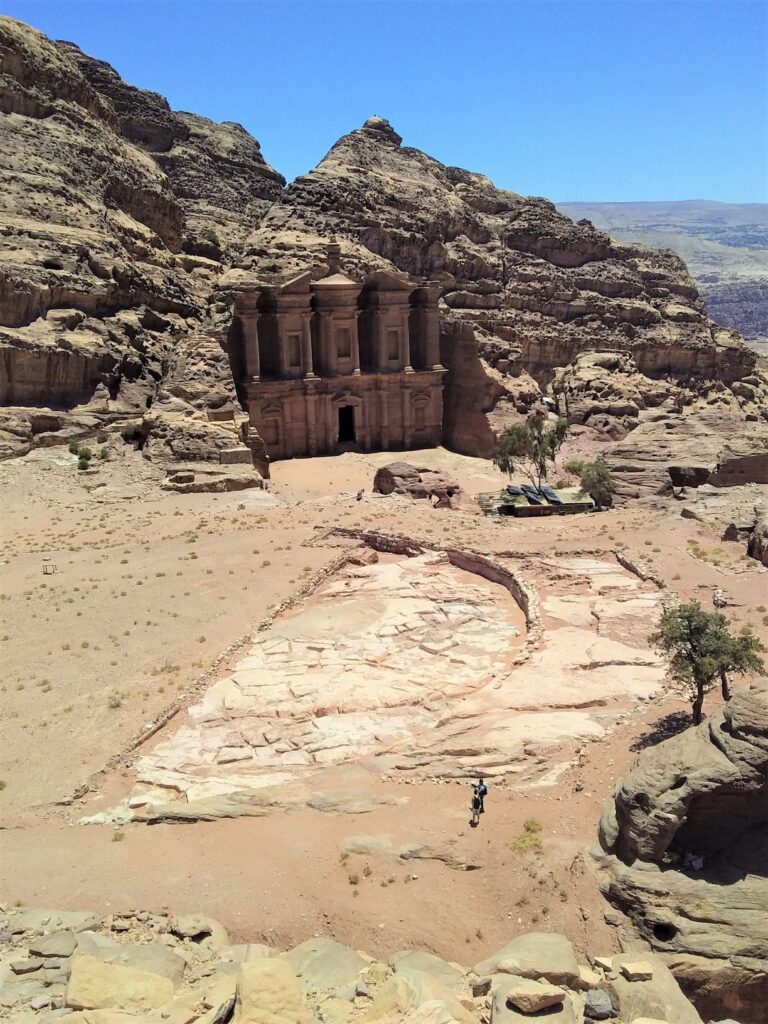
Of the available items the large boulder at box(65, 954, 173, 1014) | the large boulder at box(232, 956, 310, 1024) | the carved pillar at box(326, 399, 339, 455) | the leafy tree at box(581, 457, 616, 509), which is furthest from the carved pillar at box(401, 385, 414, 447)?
the large boulder at box(232, 956, 310, 1024)

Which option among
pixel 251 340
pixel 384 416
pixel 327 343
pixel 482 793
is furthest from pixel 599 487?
pixel 482 793

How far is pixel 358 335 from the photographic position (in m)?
55.7

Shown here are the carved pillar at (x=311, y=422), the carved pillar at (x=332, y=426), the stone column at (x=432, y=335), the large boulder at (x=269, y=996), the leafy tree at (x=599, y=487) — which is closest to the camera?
the large boulder at (x=269, y=996)

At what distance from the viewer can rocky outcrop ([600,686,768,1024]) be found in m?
11.0

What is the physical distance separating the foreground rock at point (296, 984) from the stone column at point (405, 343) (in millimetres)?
47359

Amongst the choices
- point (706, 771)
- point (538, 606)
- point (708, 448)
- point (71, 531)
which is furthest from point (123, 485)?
point (706, 771)

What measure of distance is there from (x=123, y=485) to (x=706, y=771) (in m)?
31.4

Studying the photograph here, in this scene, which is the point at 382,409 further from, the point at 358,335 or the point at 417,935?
the point at 417,935

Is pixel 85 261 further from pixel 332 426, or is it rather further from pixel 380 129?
pixel 380 129

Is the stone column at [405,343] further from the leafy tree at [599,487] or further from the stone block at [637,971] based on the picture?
the stone block at [637,971]

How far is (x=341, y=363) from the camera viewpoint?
54.5m

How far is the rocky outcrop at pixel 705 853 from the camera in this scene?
11.0 m

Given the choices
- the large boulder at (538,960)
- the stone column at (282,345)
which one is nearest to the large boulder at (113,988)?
the large boulder at (538,960)

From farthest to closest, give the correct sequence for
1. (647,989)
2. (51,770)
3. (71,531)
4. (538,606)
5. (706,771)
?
(71,531) → (538,606) → (51,770) → (706,771) → (647,989)
